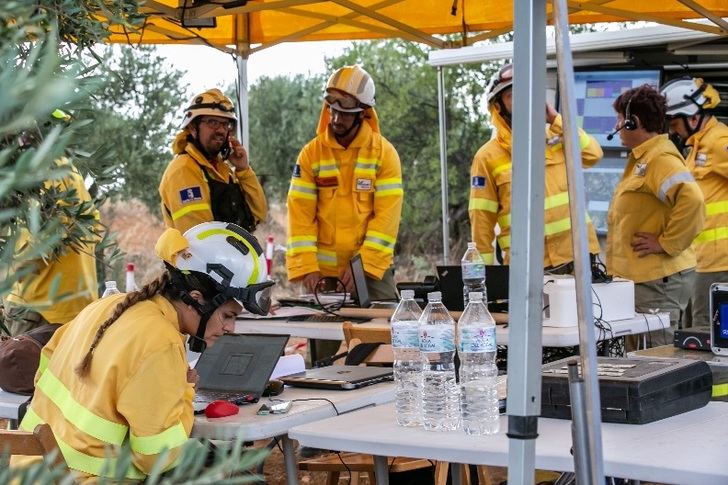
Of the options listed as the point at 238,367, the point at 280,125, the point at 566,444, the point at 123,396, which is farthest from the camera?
the point at 280,125

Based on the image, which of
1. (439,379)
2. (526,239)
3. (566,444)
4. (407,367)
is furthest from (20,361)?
(526,239)

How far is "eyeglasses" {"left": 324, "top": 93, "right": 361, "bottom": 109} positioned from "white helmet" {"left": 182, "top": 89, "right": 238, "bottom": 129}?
0.61 m

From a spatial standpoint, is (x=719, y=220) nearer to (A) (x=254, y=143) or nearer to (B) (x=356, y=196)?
(B) (x=356, y=196)

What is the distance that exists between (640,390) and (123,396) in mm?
1463

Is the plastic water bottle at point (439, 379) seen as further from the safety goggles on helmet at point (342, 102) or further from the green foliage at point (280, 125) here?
the green foliage at point (280, 125)

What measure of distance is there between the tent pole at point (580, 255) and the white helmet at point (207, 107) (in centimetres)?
432

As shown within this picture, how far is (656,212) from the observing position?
21.4ft

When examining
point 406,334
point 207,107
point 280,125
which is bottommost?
point 406,334

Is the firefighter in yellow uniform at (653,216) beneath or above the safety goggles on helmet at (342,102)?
beneath

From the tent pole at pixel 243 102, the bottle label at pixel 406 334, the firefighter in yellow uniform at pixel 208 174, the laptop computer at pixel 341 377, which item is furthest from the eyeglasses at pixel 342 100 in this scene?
the bottle label at pixel 406 334

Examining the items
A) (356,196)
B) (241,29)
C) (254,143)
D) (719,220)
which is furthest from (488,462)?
(254,143)

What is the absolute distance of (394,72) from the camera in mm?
17531

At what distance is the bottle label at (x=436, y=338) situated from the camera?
340 centimetres

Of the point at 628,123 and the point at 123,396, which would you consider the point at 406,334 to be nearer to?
the point at 123,396
